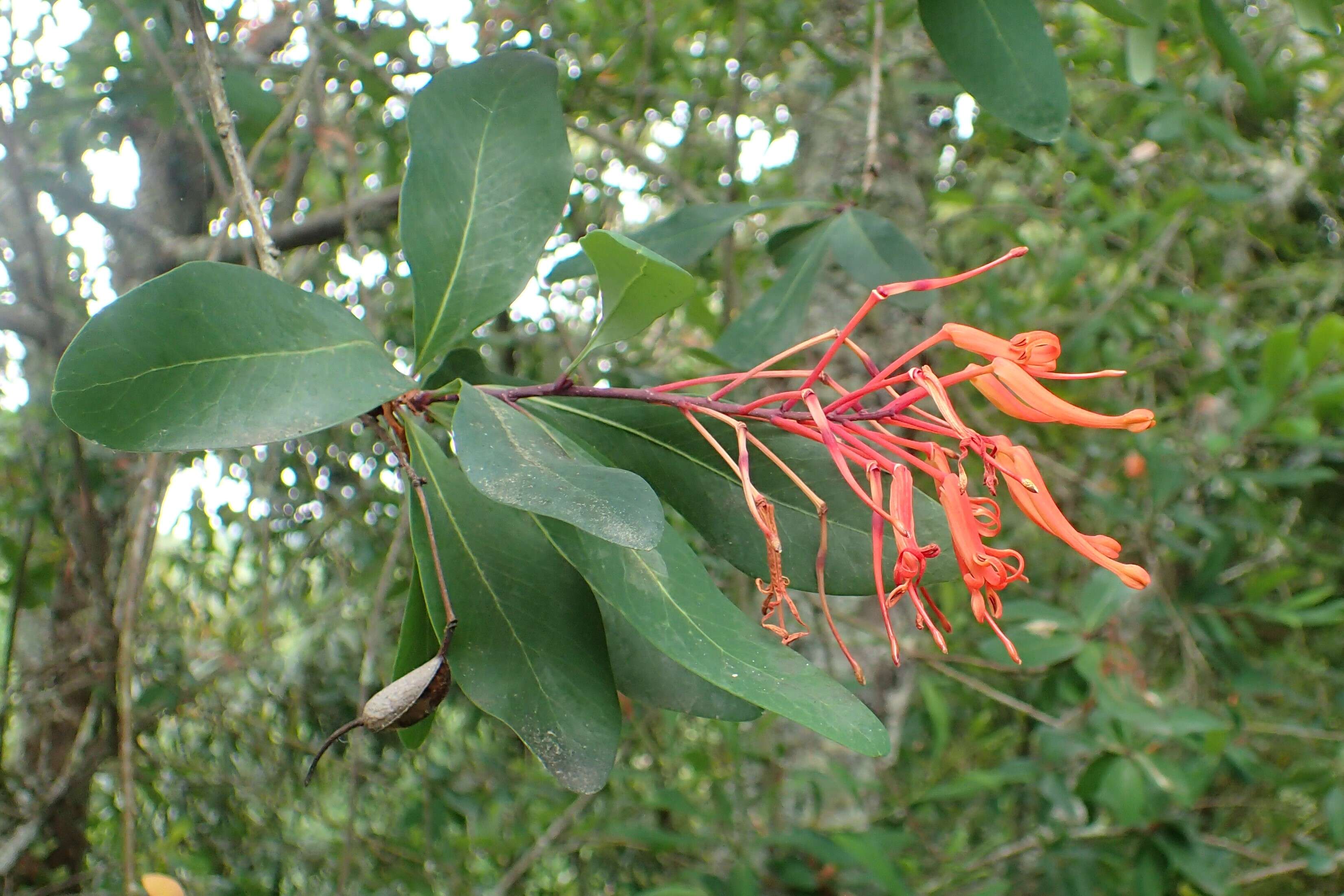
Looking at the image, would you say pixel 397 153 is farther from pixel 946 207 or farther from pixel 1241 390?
pixel 946 207

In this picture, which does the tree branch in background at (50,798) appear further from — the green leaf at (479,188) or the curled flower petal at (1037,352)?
the curled flower petal at (1037,352)

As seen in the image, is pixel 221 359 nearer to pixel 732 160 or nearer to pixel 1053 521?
pixel 1053 521

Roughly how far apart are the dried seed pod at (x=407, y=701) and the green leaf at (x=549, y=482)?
6.0 inches

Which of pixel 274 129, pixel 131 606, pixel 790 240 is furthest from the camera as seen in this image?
pixel 274 129

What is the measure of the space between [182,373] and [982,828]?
267 centimetres

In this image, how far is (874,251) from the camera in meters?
1.13

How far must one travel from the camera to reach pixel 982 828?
266 cm

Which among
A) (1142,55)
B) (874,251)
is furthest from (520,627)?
(1142,55)

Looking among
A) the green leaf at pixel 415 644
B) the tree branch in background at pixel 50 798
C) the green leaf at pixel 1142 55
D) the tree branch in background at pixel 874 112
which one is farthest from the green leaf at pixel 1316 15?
the tree branch in background at pixel 50 798

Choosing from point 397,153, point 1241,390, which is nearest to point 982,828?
point 1241,390

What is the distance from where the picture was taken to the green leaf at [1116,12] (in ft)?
2.96

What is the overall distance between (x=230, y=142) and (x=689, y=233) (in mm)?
547

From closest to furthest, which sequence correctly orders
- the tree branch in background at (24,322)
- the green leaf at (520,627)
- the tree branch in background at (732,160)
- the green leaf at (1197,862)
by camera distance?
1. the green leaf at (520,627)
2. the green leaf at (1197,862)
3. the tree branch in background at (732,160)
4. the tree branch in background at (24,322)

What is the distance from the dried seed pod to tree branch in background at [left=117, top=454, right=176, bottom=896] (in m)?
0.49
